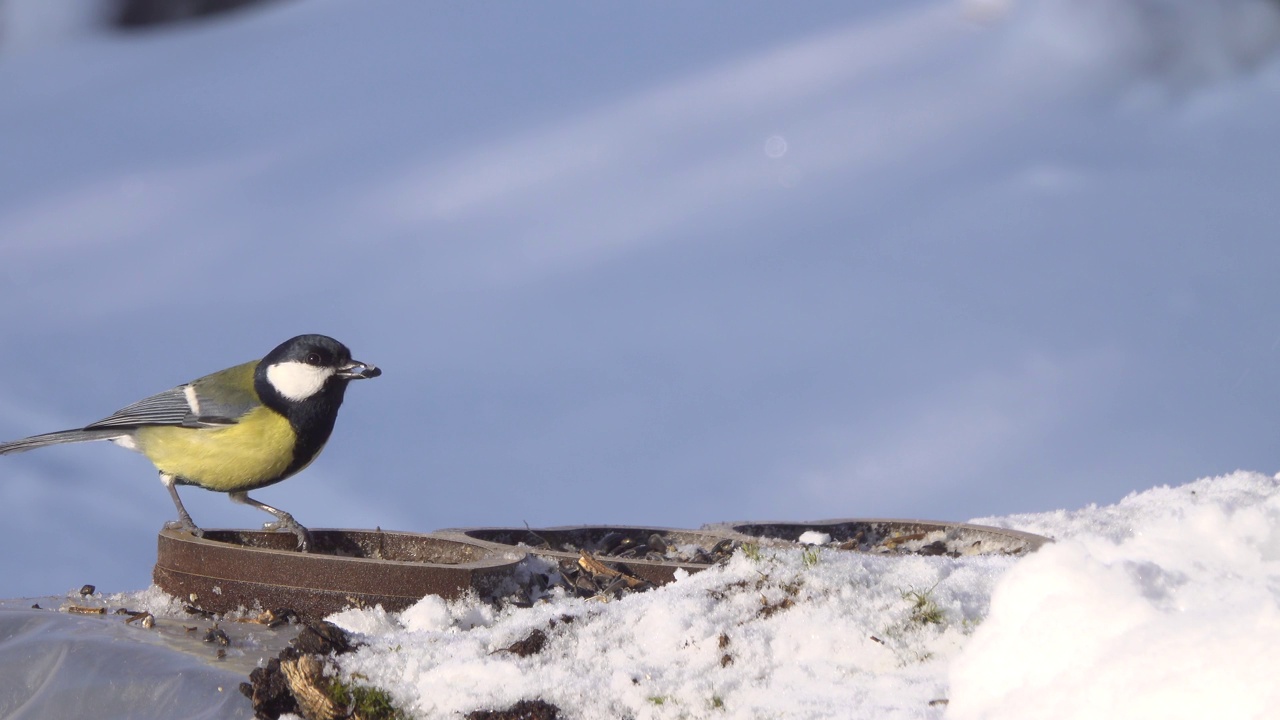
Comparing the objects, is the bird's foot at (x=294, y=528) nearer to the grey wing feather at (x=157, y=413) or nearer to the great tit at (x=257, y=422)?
the great tit at (x=257, y=422)

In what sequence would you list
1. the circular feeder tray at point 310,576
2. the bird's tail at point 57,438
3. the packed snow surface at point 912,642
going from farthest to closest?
the bird's tail at point 57,438 < the circular feeder tray at point 310,576 < the packed snow surface at point 912,642

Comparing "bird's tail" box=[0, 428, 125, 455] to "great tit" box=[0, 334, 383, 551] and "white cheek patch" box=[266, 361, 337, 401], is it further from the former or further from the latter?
"white cheek patch" box=[266, 361, 337, 401]

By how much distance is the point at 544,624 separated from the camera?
288 centimetres

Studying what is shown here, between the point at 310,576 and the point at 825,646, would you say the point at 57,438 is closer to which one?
the point at 310,576

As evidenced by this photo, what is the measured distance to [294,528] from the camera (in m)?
4.56

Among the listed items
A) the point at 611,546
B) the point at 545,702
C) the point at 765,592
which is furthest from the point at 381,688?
the point at 611,546

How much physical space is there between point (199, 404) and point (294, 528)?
78 centimetres

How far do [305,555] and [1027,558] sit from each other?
242cm

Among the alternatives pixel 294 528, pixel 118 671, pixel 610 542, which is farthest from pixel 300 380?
pixel 118 671

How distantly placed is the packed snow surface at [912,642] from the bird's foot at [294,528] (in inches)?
46.8

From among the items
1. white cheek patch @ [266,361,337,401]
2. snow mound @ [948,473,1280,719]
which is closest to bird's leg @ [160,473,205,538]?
white cheek patch @ [266,361,337,401]

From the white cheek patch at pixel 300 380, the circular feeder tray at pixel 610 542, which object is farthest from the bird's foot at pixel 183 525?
the circular feeder tray at pixel 610 542

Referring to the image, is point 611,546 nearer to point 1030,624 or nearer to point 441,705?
point 441,705

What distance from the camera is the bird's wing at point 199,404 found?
15.8ft
